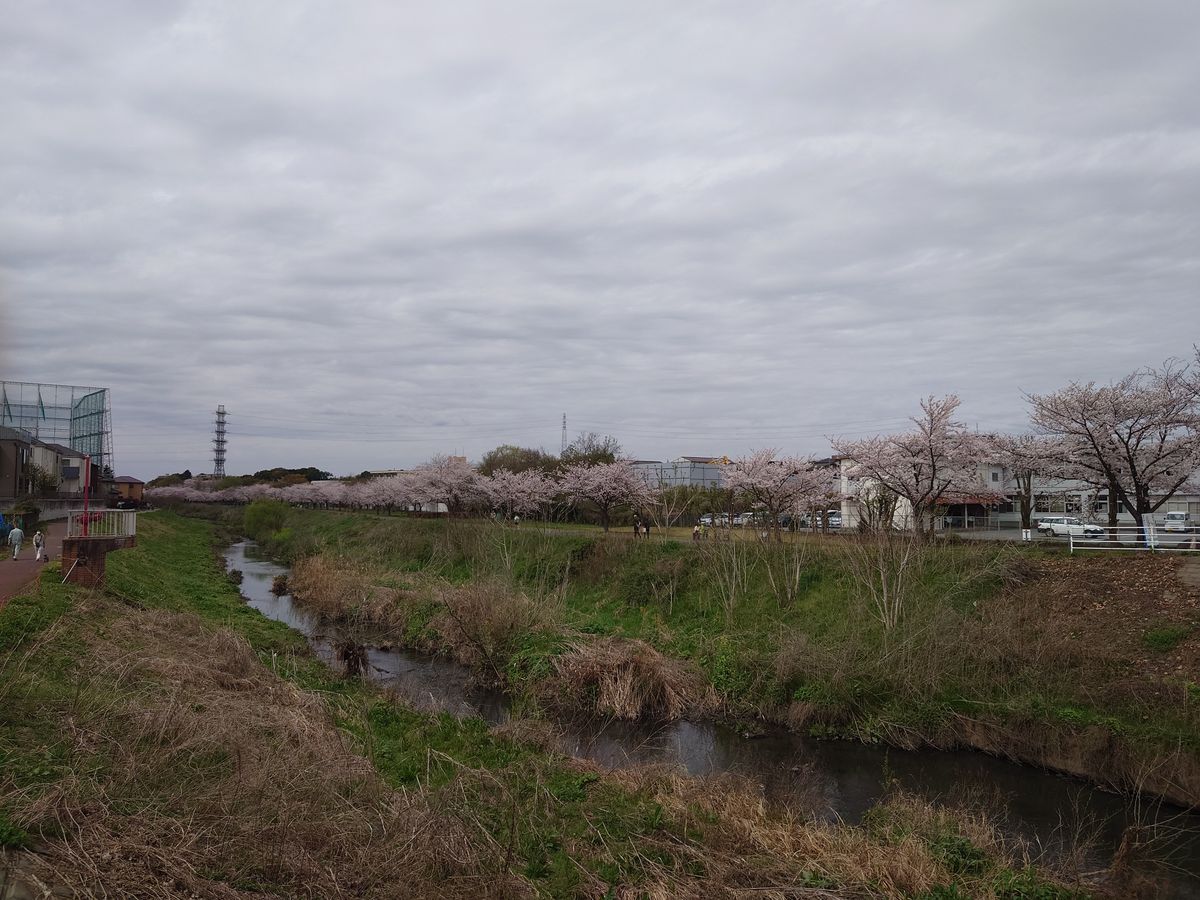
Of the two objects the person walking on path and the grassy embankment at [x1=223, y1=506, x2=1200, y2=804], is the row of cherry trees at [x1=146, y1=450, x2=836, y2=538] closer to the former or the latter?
the grassy embankment at [x1=223, y1=506, x2=1200, y2=804]

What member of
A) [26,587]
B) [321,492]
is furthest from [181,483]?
[26,587]

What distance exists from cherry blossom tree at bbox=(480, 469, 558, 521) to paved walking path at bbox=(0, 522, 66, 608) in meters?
26.5

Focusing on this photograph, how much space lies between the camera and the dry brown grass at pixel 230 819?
5.91m

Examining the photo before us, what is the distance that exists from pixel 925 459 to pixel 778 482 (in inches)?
250

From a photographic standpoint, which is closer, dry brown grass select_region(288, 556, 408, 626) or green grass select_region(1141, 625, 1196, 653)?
green grass select_region(1141, 625, 1196, 653)

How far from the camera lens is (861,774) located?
13.9 meters

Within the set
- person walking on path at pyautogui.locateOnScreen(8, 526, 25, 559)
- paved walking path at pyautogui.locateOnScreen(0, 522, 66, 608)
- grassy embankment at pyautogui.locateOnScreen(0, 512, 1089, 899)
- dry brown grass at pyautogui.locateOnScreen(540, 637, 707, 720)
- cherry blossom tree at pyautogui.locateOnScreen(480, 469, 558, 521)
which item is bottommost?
dry brown grass at pyautogui.locateOnScreen(540, 637, 707, 720)

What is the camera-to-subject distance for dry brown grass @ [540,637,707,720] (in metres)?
17.2

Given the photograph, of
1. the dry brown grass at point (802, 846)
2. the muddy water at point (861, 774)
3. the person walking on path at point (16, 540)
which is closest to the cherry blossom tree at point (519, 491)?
the person walking on path at point (16, 540)

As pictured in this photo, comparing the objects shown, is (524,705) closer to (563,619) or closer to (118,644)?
(563,619)

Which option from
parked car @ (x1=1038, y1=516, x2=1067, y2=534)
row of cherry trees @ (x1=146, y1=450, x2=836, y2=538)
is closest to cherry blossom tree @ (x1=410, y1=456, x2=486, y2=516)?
row of cherry trees @ (x1=146, y1=450, x2=836, y2=538)

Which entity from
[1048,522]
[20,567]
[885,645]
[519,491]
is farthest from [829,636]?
[519,491]

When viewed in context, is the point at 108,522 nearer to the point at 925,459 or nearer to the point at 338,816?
the point at 338,816

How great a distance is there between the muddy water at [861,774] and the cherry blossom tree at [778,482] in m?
18.0
